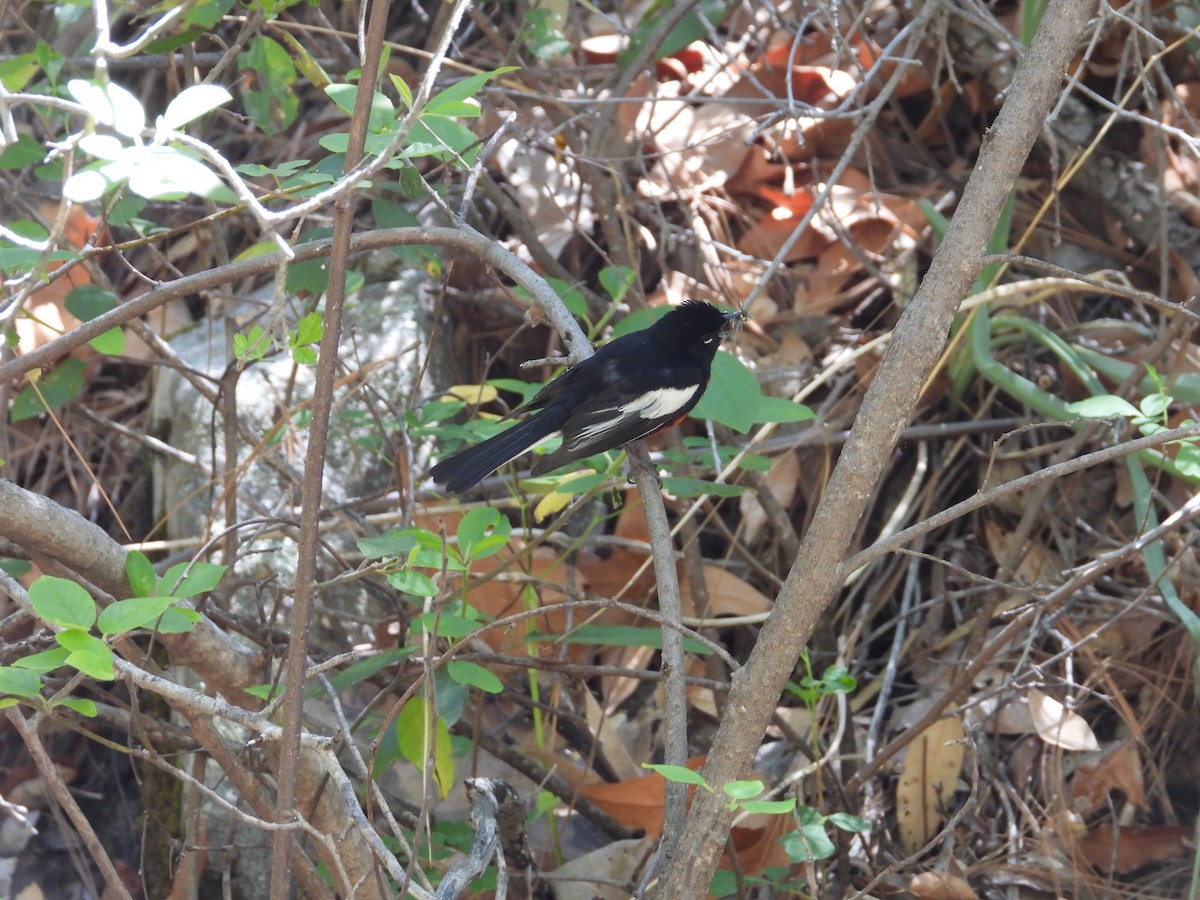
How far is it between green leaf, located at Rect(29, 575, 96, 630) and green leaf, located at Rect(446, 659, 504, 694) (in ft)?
2.27

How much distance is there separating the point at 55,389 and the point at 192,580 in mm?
1386

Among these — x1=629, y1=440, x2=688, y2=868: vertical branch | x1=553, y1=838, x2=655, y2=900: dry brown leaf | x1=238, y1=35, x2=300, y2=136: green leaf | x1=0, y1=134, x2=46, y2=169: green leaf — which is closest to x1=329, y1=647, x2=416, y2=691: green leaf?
x1=629, y1=440, x2=688, y2=868: vertical branch

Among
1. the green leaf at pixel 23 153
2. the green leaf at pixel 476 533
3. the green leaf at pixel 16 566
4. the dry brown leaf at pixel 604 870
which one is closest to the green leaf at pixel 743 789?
the green leaf at pixel 476 533

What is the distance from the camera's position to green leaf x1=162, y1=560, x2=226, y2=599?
174cm

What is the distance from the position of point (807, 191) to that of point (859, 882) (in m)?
2.64

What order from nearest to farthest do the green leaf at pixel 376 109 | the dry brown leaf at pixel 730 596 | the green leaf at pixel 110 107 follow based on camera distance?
the green leaf at pixel 110 107
the green leaf at pixel 376 109
the dry brown leaf at pixel 730 596

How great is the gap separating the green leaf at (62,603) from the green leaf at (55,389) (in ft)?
4.75

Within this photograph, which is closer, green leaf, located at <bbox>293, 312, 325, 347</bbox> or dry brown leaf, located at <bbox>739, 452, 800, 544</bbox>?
green leaf, located at <bbox>293, 312, 325, 347</bbox>

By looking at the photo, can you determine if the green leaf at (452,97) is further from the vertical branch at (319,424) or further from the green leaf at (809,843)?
the green leaf at (809,843)

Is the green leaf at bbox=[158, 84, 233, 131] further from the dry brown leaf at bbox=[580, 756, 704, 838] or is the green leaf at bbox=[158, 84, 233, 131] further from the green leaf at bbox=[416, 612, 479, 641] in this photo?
the dry brown leaf at bbox=[580, 756, 704, 838]

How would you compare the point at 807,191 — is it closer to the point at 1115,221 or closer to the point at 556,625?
the point at 1115,221

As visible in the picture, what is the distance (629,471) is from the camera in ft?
10.1

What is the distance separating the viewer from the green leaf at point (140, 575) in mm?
1859

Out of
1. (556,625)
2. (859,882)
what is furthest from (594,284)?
(859,882)
